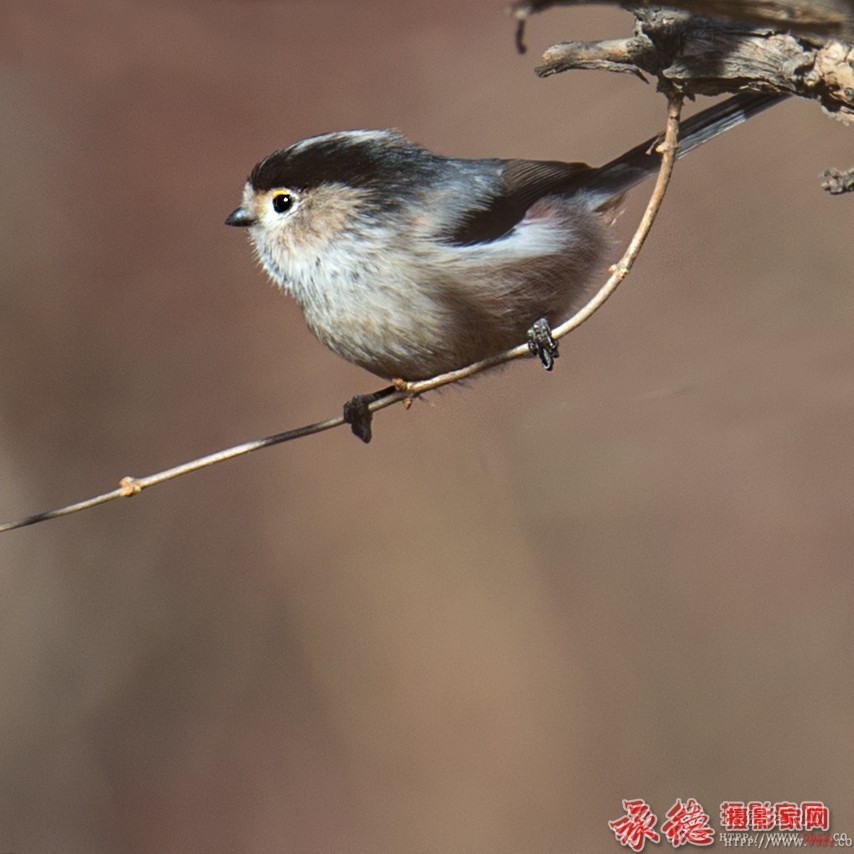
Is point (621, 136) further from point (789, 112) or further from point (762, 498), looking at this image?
point (762, 498)

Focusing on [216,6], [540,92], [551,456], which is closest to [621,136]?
[540,92]

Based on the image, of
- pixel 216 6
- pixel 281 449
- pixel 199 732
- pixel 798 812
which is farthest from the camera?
pixel 216 6

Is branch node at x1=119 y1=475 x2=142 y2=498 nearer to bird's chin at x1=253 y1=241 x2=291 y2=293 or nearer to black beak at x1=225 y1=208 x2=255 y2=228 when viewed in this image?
bird's chin at x1=253 y1=241 x2=291 y2=293

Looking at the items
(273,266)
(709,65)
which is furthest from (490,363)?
(273,266)

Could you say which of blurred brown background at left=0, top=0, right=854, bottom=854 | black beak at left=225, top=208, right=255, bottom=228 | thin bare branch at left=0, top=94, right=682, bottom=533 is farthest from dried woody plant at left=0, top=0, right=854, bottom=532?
blurred brown background at left=0, top=0, right=854, bottom=854

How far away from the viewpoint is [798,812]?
2.62m

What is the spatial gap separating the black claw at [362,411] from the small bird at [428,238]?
1.9 inches

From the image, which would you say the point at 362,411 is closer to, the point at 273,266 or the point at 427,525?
the point at 273,266

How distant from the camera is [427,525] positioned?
3373mm

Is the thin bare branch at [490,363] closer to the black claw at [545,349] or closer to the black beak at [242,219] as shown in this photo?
the black claw at [545,349]

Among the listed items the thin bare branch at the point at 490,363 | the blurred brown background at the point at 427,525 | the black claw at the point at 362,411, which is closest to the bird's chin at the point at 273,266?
the black claw at the point at 362,411

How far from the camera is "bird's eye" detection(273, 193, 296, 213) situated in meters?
2.08

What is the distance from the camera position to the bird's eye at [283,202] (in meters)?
2.08

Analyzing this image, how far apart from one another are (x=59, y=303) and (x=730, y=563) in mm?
2382
